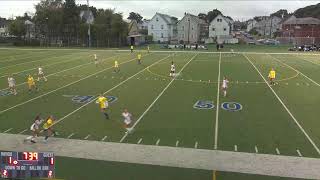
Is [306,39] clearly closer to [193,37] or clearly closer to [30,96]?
[193,37]

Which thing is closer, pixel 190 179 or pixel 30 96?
pixel 190 179

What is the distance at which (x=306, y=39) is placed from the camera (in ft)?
A: 330

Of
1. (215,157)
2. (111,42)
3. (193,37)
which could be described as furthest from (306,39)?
(215,157)

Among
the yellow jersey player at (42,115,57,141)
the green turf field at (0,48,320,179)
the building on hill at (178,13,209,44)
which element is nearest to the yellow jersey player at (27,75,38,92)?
the green turf field at (0,48,320,179)

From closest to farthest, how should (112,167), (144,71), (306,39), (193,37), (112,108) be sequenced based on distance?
(112,167) → (112,108) → (144,71) → (306,39) → (193,37)

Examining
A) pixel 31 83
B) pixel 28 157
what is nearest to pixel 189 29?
pixel 31 83

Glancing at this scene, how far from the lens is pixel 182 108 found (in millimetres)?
23062

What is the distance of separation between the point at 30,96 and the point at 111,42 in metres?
61.9
